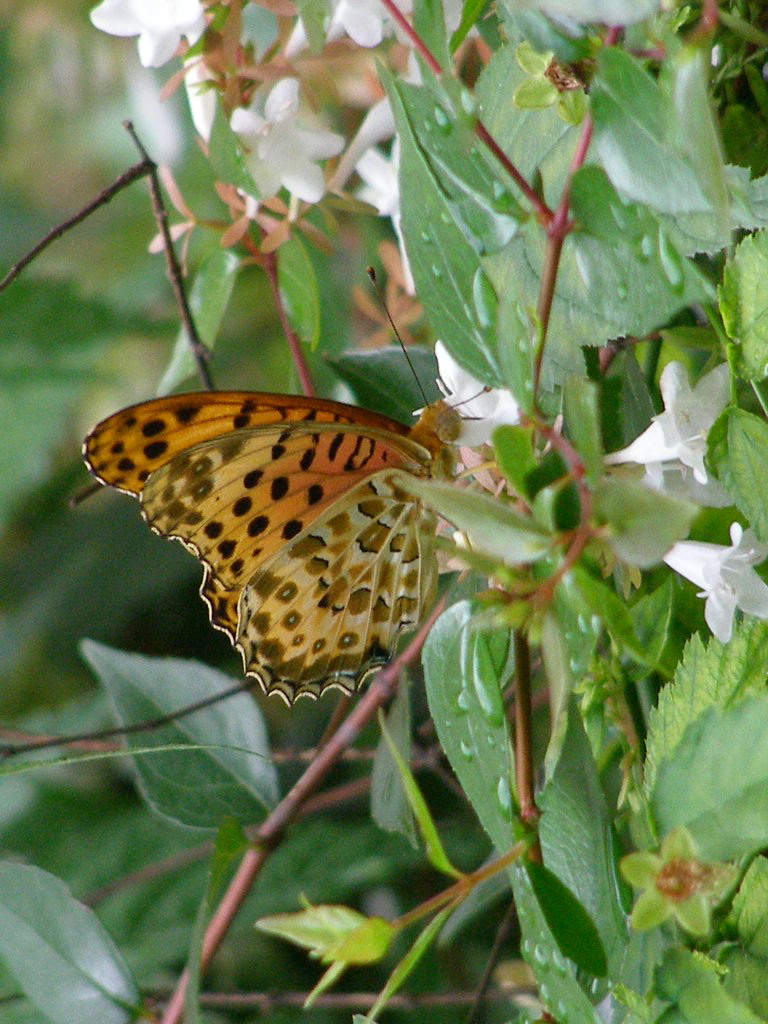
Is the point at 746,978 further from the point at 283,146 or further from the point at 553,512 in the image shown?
the point at 283,146

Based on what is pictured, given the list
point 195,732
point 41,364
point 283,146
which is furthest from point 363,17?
point 41,364

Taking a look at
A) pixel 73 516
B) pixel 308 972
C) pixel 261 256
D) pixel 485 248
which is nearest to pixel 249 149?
pixel 261 256

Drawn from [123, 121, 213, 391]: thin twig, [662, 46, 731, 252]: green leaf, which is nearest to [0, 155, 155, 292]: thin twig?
[123, 121, 213, 391]: thin twig

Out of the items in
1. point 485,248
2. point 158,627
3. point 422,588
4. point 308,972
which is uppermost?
point 485,248

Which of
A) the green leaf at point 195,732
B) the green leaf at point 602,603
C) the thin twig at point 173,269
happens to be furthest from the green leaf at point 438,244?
the green leaf at point 195,732

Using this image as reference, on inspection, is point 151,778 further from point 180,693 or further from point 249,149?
point 249,149

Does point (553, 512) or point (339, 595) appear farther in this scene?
point (339, 595)
